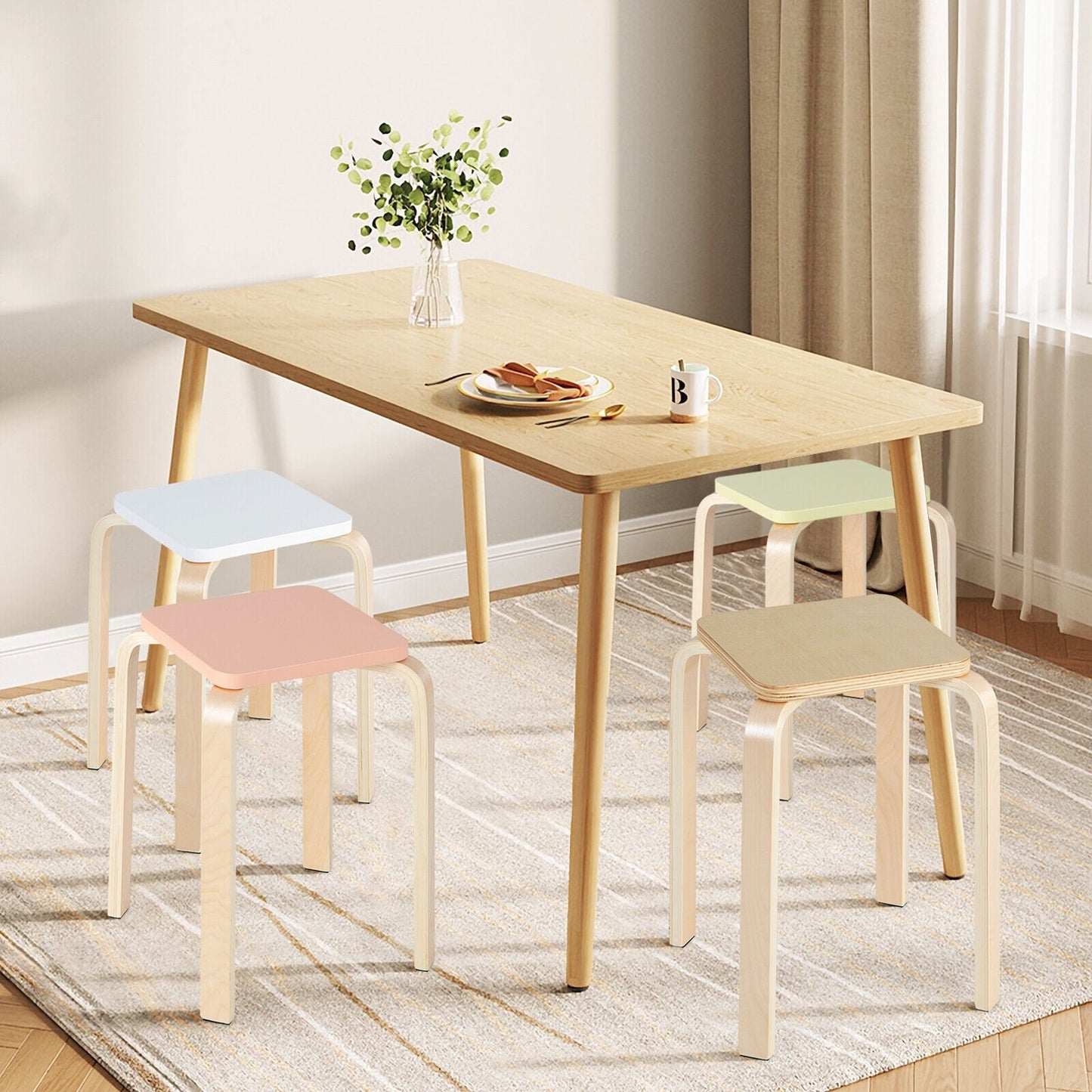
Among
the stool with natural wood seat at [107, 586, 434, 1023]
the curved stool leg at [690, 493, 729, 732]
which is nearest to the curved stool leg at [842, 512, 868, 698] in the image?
the curved stool leg at [690, 493, 729, 732]

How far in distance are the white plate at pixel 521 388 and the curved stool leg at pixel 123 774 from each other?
24.2 inches

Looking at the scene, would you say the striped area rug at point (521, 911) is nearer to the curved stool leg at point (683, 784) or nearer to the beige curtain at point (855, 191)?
the curved stool leg at point (683, 784)

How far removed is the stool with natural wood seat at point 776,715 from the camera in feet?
7.42

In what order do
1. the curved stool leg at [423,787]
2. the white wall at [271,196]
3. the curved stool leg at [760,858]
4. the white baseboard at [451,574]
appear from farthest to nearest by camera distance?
1. the white baseboard at [451,574]
2. the white wall at [271,196]
3. the curved stool leg at [423,787]
4. the curved stool leg at [760,858]

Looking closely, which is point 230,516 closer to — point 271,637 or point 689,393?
point 271,637

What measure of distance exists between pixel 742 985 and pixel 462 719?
3.93ft

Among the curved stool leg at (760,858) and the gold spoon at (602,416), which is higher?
the gold spoon at (602,416)

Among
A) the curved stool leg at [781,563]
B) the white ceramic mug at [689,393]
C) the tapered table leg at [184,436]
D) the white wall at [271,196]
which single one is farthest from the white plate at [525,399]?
the white wall at [271,196]

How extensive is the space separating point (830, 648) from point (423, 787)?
1.94ft

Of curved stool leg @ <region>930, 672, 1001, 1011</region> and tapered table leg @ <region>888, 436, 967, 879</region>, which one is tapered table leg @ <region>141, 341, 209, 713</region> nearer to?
tapered table leg @ <region>888, 436, 967, 879</region>

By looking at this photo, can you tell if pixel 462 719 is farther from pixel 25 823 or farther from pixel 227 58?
pixel 227 58

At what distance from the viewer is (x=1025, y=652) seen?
378cm

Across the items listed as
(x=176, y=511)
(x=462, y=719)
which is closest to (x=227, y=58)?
(x=176, y=511)

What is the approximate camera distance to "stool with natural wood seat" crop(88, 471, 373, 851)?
282 cm
